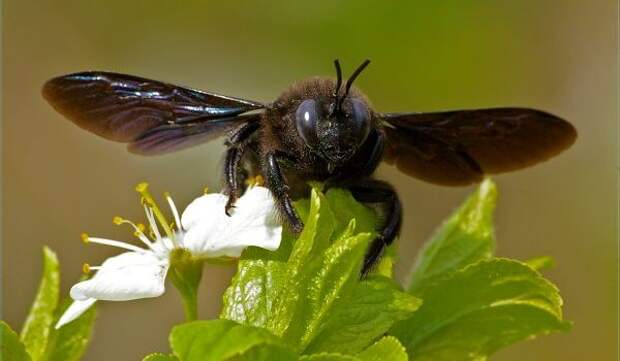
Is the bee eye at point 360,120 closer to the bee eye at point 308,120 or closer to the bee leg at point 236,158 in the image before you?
the bee eye at point 308,120

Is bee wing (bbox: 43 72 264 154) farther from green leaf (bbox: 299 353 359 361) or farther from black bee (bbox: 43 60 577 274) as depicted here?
green leaf (bbox: 299 353 359 361)

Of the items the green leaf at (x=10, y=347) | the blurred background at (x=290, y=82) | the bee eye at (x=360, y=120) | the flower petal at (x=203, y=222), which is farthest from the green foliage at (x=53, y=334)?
the blurred background at (x=290, y=82)


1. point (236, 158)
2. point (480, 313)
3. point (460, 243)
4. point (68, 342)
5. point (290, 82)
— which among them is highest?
point (290, 82)

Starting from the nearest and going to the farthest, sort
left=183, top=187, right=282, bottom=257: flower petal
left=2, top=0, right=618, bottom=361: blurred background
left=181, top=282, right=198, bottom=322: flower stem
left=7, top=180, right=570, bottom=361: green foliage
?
left=7, top=180, right=570, bottom=361: green foliage < left=183, top=187, right=282, bottom=257: flower petal < left=181, top=282, right=198, bottom=322: flower stem < left=2, top=0, right=618, bottom=361: blurred background

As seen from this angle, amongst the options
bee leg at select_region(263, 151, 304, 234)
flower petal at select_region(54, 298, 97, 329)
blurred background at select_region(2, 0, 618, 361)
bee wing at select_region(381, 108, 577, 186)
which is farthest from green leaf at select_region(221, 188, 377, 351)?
blurred background at select_region(2, 0, 618, 361)

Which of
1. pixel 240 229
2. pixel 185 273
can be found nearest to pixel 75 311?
pixel 185 273

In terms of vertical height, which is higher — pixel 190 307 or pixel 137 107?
pixel 137 107

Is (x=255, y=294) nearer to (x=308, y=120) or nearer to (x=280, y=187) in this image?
(x=280, y=187)
